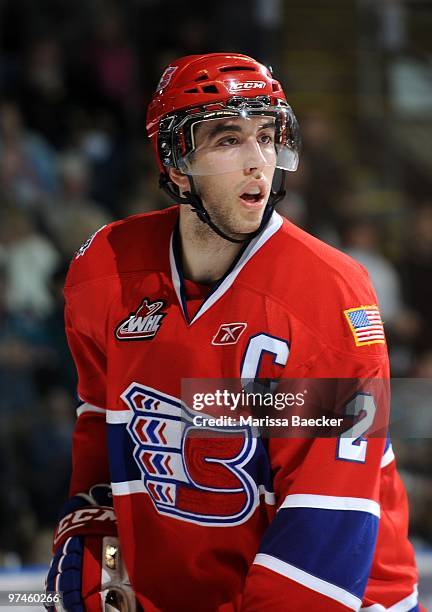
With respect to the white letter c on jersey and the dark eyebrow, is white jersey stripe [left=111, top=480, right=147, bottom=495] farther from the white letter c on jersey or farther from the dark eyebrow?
the dark eyebrow

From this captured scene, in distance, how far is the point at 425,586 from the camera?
91.9 inches

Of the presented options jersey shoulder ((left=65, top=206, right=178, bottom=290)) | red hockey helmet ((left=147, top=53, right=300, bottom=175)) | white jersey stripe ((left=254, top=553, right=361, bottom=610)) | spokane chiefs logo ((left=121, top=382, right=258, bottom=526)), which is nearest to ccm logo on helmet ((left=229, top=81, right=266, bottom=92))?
red hockey helmet ((left=147, top=53, right=300, bottom=175))

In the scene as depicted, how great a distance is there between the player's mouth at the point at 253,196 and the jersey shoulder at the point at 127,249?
18 centimetres

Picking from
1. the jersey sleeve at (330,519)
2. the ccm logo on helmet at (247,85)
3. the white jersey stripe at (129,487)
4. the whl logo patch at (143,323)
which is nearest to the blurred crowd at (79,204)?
the white jersey stripe at (129,487)

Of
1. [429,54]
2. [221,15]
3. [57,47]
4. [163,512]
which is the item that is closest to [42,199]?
[57,47]

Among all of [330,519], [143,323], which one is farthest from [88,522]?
[330,519]

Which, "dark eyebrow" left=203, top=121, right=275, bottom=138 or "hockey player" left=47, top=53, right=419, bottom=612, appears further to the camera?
"dark eyebrow" left=203, top=121, right=275, bottom=138

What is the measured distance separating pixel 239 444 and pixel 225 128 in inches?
18.8

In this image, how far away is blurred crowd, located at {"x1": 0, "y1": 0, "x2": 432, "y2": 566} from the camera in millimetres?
3332

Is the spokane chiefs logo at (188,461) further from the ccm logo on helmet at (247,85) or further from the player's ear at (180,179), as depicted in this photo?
the ccm logo on helmet at (247,85)

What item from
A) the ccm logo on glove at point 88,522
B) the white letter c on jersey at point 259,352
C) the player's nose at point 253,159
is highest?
the player's nose at point 253,159

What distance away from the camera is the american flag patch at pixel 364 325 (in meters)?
1.51

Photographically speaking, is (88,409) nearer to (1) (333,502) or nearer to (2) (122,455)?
(2) (122,455)

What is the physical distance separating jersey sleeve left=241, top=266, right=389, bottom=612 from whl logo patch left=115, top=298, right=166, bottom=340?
0.26 metres
